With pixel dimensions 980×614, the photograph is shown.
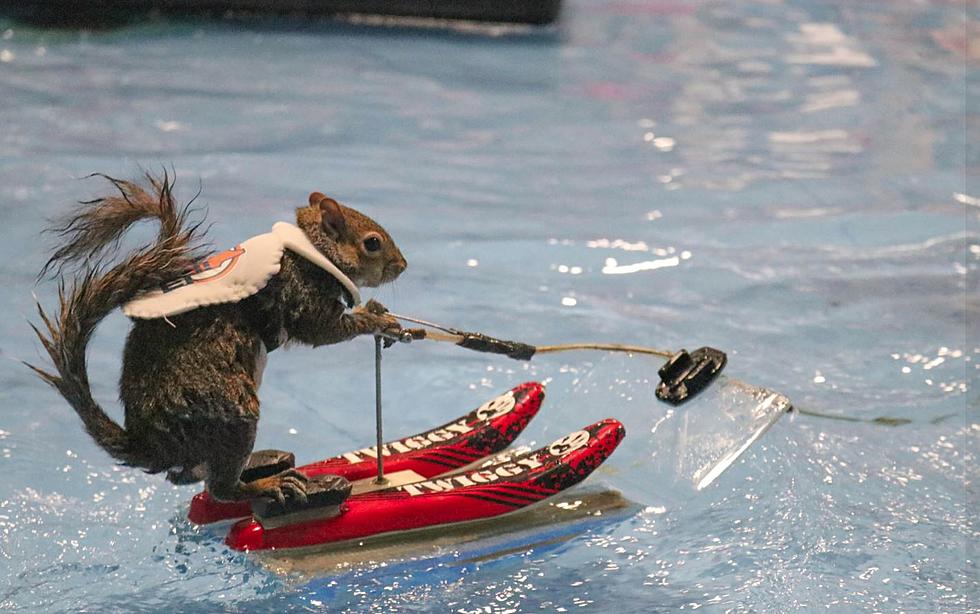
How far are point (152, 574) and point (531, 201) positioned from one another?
2774mm

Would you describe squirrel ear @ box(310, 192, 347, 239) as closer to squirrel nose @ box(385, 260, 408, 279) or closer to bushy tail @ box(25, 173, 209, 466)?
squirrel nose @ box(385, 260, 408, 279)

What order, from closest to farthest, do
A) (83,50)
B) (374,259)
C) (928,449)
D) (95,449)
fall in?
(374,259) < (95,449) < (928,449) < (83,50)

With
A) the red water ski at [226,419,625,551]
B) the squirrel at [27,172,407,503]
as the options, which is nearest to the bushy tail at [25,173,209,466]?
the squirrel at [27,172,407,503]

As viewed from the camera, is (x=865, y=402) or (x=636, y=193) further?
(x=636, y=193)

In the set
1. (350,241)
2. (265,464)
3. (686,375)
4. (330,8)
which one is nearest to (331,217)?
(350,241)

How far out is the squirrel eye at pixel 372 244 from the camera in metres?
2.39

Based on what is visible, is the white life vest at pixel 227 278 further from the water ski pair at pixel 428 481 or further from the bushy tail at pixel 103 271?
the water ski pair at pixel 428 481

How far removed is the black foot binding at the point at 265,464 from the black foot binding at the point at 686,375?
90 centimetres

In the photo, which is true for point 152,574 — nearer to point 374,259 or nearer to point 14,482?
point 14,482

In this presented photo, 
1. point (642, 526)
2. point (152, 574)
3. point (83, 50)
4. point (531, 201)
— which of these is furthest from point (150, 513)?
point (83, 50)

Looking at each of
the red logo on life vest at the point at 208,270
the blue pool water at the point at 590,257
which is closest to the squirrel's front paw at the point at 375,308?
the red logo on life vest at the point at 208,270

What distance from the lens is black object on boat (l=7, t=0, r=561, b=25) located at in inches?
274

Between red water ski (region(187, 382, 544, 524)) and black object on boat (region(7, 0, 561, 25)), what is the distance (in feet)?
15.2

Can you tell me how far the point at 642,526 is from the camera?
2.77 meters
